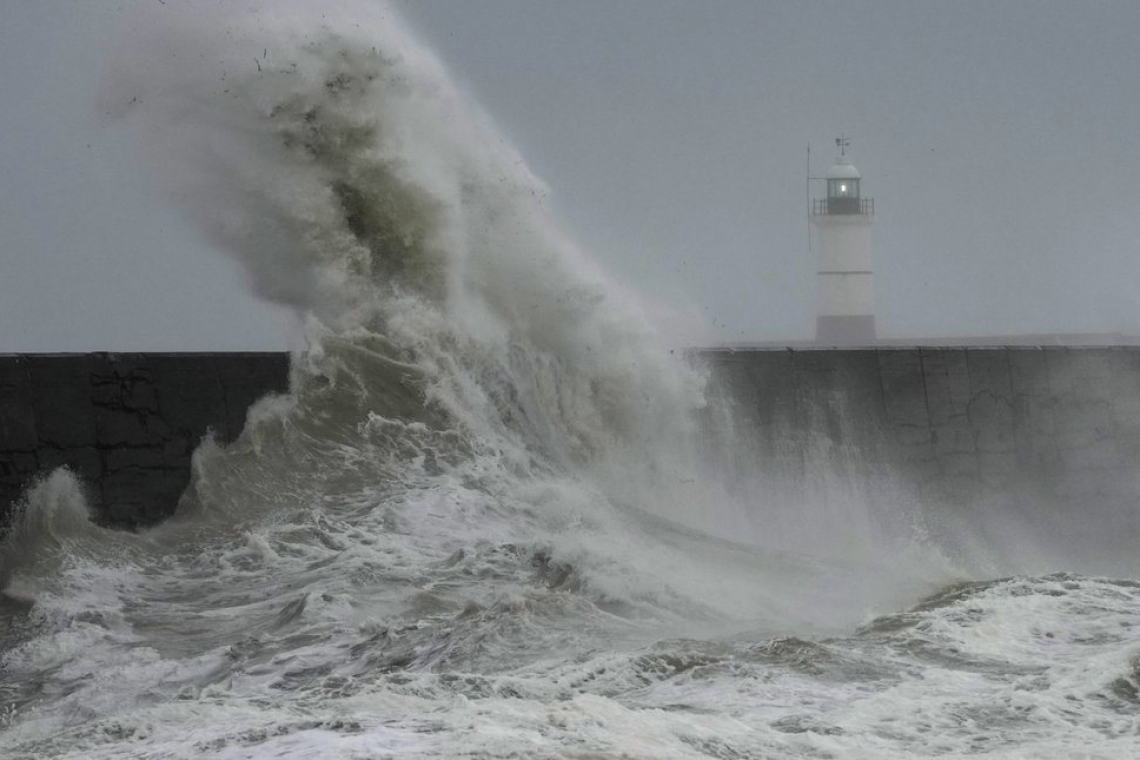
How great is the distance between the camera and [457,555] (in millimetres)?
7199

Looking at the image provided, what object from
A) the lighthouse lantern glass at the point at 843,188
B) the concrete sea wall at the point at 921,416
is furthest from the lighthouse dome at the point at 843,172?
the concrete sea wall at the point at 921,416

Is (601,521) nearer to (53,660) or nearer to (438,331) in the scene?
(438,331)

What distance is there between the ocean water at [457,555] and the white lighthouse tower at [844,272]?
22.6 meters

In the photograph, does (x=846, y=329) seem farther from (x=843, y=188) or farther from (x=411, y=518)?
(x=411, y=518)

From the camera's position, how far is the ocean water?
4684 mm

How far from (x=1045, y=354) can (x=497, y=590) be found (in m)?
5.89

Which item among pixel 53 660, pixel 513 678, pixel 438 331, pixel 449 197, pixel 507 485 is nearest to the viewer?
pixel 513 678

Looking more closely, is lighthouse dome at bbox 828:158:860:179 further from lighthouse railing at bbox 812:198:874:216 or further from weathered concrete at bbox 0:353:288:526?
weathered concrete at bbox 0:353:288:526

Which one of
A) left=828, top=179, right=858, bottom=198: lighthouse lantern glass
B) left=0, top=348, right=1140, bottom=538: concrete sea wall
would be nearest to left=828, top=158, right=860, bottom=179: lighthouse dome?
left=828, top=179, right=858, bottom=198: lighthouse lantern glass

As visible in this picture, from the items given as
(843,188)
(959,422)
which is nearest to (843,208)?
(843,188)

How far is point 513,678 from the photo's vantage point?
5094mm

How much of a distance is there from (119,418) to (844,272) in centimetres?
2672

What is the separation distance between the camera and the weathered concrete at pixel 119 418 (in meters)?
7.48

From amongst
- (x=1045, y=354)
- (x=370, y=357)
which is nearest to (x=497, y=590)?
(x=370, y=357)
